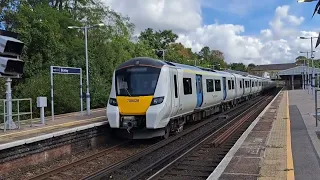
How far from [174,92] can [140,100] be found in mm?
1529

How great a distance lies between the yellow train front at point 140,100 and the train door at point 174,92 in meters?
0.42

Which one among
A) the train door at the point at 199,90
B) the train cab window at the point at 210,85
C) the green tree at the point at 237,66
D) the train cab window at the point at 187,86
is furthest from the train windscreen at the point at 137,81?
the green tree at the point at 237,66

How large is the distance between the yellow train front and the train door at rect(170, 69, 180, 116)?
0.42 m

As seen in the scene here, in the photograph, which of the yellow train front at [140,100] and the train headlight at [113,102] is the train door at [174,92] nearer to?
the yellow train front at [140,100]

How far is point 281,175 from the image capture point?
23.3 feet

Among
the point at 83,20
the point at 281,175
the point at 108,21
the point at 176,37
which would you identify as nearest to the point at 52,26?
the point at 83,20

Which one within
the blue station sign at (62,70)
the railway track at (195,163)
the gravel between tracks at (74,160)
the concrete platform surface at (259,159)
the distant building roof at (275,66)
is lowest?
the gravel between tracks at (74,160)

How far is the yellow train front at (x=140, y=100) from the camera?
12297 millimetres

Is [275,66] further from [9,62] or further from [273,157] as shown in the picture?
[273,157]

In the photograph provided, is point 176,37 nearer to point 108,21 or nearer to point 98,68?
point 108,21

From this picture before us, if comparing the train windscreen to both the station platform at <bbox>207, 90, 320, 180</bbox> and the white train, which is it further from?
the station platform at <bbox>207, 90, 320, 180</bbox>

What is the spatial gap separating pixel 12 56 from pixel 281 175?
10488 mm

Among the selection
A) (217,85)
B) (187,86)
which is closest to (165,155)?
(187,86)

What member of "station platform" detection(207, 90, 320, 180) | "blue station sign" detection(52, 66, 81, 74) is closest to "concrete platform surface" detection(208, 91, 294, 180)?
"station platform" detection(207, 90, 320, 180)
